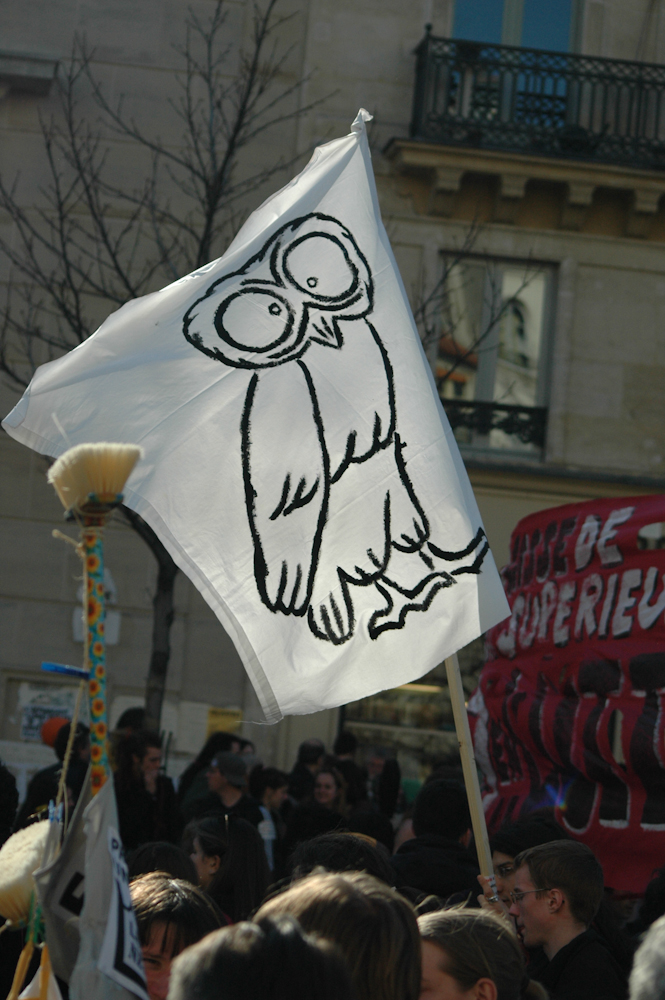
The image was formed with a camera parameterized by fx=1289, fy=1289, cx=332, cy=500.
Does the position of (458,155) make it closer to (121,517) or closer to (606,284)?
(606,284)

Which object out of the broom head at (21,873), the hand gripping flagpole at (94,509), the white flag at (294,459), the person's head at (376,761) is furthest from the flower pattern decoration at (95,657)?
the person's head at (376,761)

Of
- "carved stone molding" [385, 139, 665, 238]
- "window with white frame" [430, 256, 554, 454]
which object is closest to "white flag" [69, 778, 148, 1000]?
"window with white frame" [430, 256, 554, 454]

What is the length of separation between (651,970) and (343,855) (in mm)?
2122

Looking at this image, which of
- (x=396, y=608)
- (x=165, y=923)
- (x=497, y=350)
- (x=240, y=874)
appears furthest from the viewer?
(x=497, y=350)

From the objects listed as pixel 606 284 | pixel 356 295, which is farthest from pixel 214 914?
pixel 606 284

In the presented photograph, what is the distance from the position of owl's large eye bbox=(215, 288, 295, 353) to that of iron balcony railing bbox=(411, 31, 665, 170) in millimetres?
8669

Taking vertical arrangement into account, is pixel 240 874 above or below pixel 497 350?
below

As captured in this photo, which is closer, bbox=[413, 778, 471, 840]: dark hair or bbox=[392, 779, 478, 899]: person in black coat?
bbox=[392, 779, 478, 899]: person in black coat

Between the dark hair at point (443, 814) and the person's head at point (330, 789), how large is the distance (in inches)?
129

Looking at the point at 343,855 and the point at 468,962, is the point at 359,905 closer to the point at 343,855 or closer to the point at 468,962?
the point at 468,962

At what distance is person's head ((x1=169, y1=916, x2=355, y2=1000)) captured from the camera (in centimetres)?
175

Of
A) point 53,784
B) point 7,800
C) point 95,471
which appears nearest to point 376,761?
point 53,784

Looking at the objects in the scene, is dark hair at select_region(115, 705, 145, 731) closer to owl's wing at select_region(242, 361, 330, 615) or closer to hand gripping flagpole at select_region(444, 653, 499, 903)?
owl's wing at select_region(242, 361, 330, 615)

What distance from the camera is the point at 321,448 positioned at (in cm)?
443
